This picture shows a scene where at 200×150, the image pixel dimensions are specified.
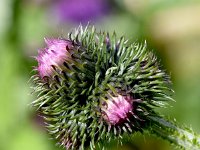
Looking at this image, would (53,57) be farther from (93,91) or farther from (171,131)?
(171,131)

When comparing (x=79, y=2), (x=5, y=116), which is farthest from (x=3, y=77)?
(x=79, y=2)

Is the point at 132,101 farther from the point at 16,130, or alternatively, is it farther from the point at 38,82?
the point at 16,130

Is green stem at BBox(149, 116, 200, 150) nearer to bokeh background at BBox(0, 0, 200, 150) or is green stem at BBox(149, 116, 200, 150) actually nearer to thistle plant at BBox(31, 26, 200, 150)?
thistle plant at BBox(31, 26, 200, 150)

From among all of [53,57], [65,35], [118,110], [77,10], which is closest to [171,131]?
[118,110]

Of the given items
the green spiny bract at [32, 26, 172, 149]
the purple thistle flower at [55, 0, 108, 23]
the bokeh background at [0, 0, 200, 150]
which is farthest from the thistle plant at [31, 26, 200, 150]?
the purple thistle flower at [55, 0, 108, 23]

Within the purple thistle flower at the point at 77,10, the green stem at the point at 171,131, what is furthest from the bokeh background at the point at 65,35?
the green stem at the point at 171,131

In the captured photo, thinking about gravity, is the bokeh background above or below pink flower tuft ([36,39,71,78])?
above

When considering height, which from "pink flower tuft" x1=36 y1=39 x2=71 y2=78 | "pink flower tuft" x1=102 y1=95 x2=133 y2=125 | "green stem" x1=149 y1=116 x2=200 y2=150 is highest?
"pink flower tuft" x1=36 y1=39 x2=71 y2=78
